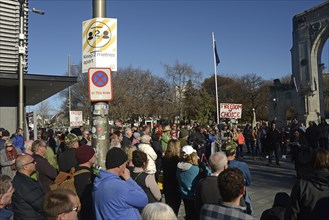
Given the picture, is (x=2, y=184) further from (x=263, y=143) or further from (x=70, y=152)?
(x=263, y=143)

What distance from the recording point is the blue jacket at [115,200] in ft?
11.6

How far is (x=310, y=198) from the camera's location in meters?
3.81

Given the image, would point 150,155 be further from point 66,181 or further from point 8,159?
point 8,159

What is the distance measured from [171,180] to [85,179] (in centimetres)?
264

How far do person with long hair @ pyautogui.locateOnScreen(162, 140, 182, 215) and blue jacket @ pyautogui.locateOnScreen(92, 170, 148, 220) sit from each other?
3209 mm

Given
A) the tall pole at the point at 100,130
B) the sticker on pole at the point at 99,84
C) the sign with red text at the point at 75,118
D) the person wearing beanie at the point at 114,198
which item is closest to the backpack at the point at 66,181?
the tall pole at the point at 100,130

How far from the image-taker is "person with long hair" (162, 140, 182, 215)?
682 centimetres

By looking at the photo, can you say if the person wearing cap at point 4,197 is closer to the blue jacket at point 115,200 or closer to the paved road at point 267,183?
the blue jacket at point 115,200

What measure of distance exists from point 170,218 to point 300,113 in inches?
1603

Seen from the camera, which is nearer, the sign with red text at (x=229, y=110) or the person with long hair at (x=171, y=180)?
the person with long hair at (x=171, y=180)

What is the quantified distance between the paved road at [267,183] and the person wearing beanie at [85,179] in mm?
3614

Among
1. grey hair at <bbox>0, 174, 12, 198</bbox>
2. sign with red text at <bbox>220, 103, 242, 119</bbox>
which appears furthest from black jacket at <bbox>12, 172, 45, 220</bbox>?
sign with red text at <bbox>220, 103, 242, 119</bbox>

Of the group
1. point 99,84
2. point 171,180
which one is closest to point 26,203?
point 99,84

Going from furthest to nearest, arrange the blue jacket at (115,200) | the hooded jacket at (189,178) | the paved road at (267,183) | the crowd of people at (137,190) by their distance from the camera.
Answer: the paved road at (267,183)
the hooded jacket at (189,178)
the blue jacket at (115,200)
the crowd of people at (137,190)
